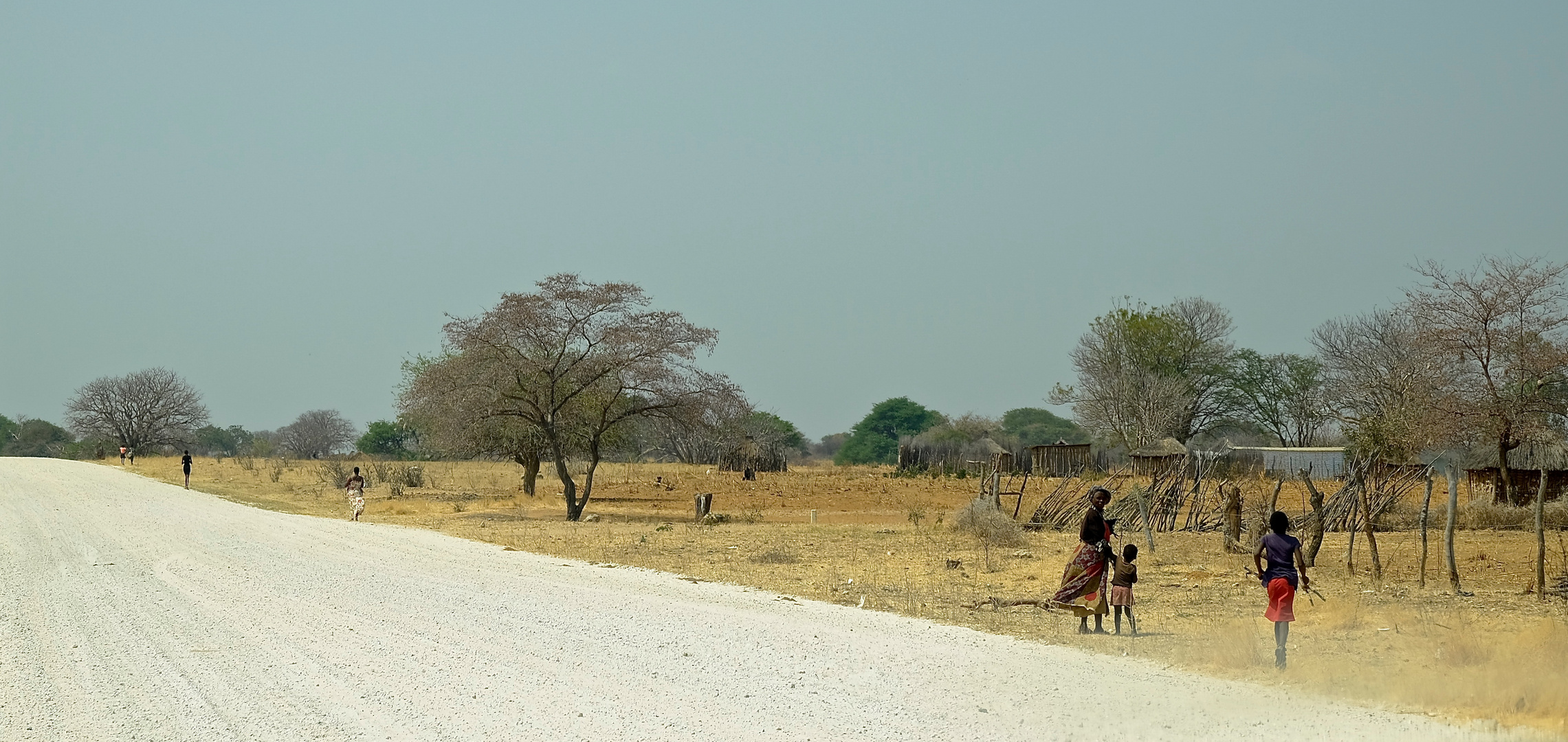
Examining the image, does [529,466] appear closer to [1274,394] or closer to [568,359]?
[568,359]

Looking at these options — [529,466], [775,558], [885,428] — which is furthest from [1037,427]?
[775,558]

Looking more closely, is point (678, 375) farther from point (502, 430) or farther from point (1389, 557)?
point (1389, 557)

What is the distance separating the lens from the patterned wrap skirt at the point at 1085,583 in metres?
11.8

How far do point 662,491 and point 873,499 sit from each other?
951cm

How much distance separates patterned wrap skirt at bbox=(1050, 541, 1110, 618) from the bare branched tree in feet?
413

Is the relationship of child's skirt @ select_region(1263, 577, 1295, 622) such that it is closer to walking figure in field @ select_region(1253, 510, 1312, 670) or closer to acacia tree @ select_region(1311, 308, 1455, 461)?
walking figure in field @ select_region(1253, 510, 1312, 670)

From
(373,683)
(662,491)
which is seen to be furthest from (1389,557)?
(662,491)

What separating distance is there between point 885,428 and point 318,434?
61164 mm

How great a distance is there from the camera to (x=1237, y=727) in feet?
24.7

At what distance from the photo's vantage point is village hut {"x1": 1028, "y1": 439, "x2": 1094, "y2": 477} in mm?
55125

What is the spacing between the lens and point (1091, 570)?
11.8m

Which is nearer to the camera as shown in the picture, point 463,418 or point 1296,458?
point 463,418

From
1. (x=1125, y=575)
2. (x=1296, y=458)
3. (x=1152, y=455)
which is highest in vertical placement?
(x=1296, y=458)

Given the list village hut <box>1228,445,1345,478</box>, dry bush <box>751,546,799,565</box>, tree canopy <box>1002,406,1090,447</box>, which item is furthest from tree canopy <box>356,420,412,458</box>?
dry bush <box>751,546,799,565</box>
